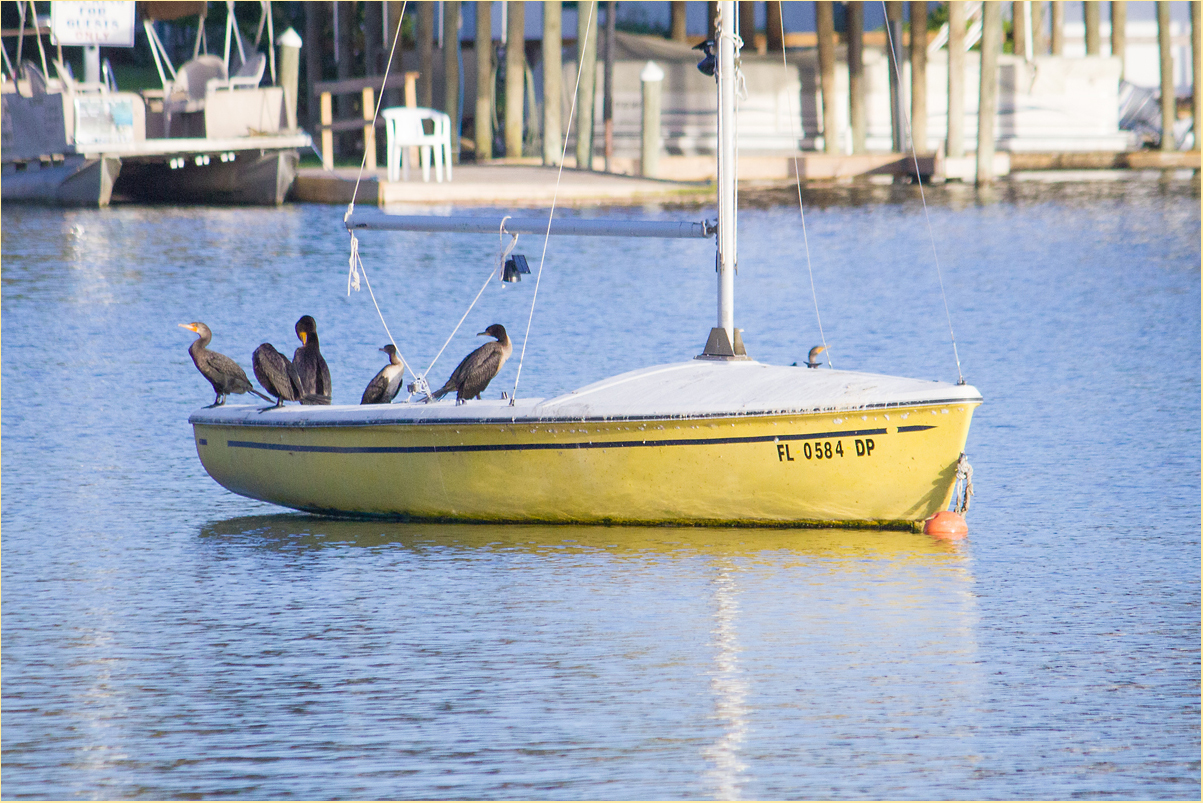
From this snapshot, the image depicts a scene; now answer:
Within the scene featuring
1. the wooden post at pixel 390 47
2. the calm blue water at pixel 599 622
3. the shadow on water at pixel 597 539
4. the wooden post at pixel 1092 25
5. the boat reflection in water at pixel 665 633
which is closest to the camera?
the calm blue water at pixel 599 622

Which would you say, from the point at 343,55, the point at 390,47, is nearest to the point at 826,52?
the point at 390,47

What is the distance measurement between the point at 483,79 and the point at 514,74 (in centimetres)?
94

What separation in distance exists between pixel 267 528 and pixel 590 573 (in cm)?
251

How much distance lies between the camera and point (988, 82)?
106 feet

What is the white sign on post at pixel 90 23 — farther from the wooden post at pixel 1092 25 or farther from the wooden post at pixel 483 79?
the wooden post at pixel 1092 25

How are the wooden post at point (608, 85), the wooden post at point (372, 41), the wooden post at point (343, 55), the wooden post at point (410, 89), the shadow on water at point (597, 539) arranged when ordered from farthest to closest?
the wooden post at point (343, 55), the wooden post at point (372, 41), the wooden post at point (608, 85), the wooden post at point (410, 89), the shadow on water at point (597, 539)

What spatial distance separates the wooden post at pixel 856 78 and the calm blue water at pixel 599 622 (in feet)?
59.2

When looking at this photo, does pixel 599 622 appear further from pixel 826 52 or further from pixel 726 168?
pixel 826 52

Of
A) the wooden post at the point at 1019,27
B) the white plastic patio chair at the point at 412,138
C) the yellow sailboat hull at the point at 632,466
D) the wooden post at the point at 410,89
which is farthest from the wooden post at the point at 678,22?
the yellow sailboat hull at the point at 632,466

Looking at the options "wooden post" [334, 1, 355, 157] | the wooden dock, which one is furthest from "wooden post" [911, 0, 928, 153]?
"wooden post" [334, 1, 355, 157]

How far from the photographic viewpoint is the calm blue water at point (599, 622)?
251 inches

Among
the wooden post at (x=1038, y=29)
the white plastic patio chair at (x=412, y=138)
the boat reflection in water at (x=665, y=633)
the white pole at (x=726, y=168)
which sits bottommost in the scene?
the boat reflection in water at (x=665, y=633)

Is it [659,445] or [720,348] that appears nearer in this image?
[659,445]

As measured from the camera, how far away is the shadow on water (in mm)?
9742
